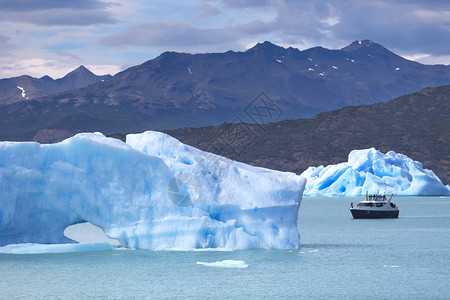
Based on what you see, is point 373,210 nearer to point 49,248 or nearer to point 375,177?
point 375,177

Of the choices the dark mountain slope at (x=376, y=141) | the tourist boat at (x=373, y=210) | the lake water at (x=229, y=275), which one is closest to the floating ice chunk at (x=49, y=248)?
the lake water at (x=229, y=275)

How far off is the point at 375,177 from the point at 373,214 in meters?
31.6

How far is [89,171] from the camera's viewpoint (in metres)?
28.2

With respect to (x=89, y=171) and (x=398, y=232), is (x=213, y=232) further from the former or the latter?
(x=398, y=232)

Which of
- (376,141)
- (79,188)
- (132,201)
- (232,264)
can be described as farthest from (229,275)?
(376,141)

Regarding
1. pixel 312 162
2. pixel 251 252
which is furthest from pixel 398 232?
pixel 312 162

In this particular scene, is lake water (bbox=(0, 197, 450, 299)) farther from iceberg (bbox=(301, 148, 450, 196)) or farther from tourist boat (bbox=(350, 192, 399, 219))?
iceberg (bbox=(301, 148, 450, 196))

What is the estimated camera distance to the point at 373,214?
202ft

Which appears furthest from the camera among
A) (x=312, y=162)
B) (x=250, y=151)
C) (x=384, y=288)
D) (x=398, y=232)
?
(x=250, y=151)

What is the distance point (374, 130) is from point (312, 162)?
20.9 meters

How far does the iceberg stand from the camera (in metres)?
93.5

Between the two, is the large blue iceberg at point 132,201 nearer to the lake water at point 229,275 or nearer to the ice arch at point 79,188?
the ice arch at point 79,188

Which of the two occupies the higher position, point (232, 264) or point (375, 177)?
point (375, 177)

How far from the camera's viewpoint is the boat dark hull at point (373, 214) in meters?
61.3
